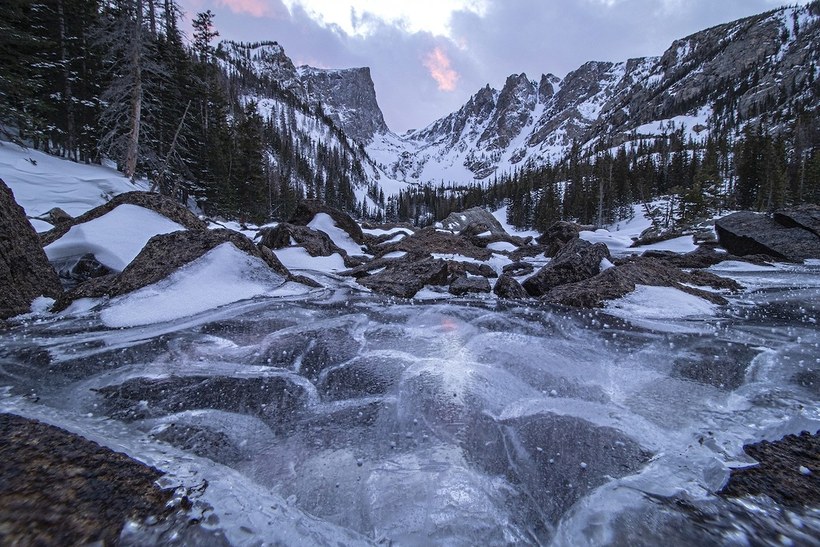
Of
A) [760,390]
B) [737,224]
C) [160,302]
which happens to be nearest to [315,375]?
[160,302]

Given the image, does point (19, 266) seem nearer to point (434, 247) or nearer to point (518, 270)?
point (518, 270)

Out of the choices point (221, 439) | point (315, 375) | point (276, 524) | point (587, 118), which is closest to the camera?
point (276, 524)

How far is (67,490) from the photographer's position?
138 centimetres

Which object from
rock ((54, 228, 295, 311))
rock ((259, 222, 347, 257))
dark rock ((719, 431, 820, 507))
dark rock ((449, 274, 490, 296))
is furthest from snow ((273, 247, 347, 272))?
dark rock ((719, 431, 820, 507))

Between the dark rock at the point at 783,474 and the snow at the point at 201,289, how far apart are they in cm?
554

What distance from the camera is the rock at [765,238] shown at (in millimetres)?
12555

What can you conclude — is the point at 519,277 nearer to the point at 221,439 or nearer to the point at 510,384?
the point at 510,384

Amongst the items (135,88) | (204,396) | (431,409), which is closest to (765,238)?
(431,409)

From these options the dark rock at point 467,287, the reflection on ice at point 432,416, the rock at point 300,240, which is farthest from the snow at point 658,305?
the rock at point 300,240

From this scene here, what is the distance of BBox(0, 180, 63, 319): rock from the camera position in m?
4.43

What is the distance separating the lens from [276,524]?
1.54m

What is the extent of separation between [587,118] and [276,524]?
9308 inches

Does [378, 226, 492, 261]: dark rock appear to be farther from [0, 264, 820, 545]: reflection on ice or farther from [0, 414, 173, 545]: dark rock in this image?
[0, 414, 173, 545]: dark rock

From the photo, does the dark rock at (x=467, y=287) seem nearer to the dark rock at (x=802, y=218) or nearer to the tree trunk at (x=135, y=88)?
the tree trunk at (x=135, y=88)
